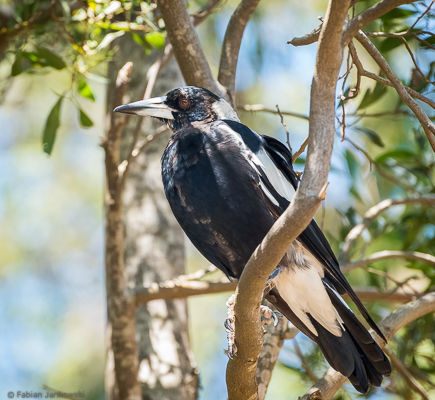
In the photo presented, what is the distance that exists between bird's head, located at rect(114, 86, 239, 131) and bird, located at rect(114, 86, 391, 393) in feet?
1.06

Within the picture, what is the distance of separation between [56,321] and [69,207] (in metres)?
1.53

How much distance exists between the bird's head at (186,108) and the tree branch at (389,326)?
1211 millimetres

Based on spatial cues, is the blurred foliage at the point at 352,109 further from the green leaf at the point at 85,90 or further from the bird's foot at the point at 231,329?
the bird's foot at the point at 231,329

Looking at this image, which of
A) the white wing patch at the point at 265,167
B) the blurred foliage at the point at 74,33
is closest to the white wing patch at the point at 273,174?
the white wing patch at the point at 265,167

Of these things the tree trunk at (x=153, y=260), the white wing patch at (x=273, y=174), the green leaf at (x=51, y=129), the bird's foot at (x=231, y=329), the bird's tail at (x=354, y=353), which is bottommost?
the tree trunk at (x=153, y=260)

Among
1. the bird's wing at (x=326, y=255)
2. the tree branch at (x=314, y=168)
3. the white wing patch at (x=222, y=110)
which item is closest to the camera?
the tree branch at (x=314, y=168)

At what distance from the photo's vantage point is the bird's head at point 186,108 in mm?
3268

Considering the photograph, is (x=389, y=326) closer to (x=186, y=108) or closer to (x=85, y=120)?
(x=186, y=108)

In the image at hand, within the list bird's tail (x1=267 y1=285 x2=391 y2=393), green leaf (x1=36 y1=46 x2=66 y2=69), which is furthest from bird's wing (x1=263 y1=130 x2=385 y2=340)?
green leaf (x1=36 y1=46 x2=66 y2=69)

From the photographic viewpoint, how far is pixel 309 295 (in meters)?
2.83

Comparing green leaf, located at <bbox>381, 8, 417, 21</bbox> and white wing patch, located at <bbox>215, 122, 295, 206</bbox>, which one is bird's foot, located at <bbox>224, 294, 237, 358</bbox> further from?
green leaf, located at <bbox>381, 8, 417, 21</bbox>

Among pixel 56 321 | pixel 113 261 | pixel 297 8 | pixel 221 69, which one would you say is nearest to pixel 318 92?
pixel 221 69

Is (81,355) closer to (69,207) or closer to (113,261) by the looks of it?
(69,207)

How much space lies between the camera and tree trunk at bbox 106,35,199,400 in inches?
155
